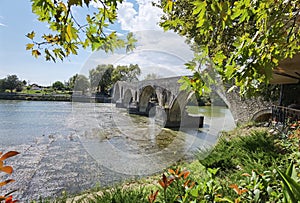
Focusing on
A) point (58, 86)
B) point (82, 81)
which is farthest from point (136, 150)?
point (58, 86)

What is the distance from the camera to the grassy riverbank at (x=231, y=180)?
1.51 m

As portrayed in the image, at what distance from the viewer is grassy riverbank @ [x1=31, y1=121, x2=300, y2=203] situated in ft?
4.95

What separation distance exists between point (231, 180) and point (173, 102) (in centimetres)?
1408

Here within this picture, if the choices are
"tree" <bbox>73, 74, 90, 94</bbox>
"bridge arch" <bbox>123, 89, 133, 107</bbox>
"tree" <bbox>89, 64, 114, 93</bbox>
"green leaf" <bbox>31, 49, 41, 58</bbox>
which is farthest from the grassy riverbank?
"bridge arch" <bbox>123, 89, 133, 107</bbox>

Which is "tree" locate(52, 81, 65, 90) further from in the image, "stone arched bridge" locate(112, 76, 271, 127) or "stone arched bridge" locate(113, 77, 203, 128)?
"stone arched bridge" locate(113, 77, 203, 128)

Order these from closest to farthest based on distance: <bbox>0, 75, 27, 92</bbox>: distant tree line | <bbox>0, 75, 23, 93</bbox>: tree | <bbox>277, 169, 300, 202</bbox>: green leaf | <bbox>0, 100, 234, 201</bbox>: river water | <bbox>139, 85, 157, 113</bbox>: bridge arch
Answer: <bbox>277, 169, 300, 202</bbox>: green leaf, <bbox>0, 100, 234, 201</bbox>: river water, <bbox>139, 85, 157, 113</bbox>: bridge arch, <bbox>0, 75, 27, 92</bbox>: distant tree line, <bbox>0, 75, 23, 93</bbox>: tree

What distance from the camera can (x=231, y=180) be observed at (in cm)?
270

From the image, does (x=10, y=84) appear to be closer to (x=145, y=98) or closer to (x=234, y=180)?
(x=145, y=98)

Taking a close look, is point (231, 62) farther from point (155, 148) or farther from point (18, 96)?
point (18, 96)

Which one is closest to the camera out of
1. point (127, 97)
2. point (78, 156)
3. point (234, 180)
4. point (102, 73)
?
point (234, 180)

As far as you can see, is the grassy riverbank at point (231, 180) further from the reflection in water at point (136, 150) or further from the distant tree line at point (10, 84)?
the distant tree line at point (10, 84)

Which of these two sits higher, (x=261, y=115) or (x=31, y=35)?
(x=31, y=35)

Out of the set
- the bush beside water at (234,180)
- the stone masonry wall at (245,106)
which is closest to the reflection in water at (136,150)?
the bush beside water at (234,180)

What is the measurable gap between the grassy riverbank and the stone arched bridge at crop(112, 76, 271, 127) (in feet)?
4.70
